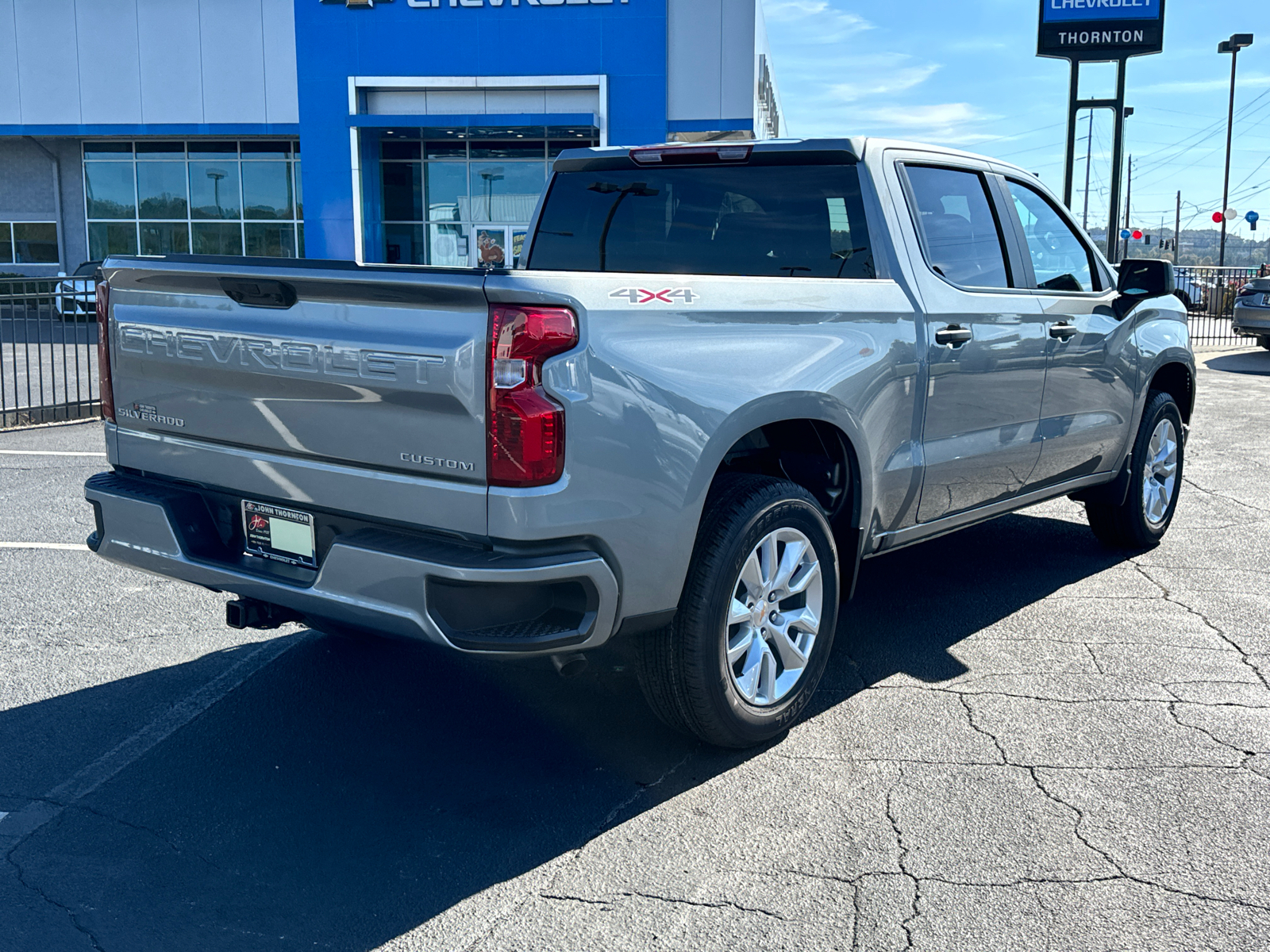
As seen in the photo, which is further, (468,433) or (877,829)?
(877,829)

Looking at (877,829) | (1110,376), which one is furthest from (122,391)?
(1110,376)

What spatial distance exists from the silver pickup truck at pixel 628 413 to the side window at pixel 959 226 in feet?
0.05

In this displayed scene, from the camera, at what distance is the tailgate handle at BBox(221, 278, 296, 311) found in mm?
3484

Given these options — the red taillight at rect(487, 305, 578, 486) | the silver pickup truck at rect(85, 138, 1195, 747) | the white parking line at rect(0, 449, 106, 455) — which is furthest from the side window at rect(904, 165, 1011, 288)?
the white parking line at rect(0, 449, 106, 455)

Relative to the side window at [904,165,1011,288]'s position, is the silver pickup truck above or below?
below

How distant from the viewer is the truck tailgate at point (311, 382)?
3.16m

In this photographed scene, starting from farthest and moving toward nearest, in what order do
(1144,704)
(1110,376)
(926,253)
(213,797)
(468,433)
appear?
(1110,376)
(926,253)
(1144,704)
(213,797)
(468,433)

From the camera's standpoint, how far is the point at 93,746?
395cm

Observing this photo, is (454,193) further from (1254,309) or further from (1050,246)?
(1050,246)

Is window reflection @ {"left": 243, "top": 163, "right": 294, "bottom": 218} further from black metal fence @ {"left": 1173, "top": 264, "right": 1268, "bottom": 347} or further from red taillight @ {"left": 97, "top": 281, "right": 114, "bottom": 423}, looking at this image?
red taillight @ {"left": 97, "top": 281, "right": 114, "bottom": 423}

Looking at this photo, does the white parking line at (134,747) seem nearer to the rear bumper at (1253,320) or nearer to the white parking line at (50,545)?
the white parking line at (50,545)

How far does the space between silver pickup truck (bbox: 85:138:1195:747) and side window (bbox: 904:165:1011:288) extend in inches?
0.6

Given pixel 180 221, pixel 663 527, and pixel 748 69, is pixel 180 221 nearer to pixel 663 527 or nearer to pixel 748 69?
pixel 748 69

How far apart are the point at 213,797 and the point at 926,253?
3241 mm
